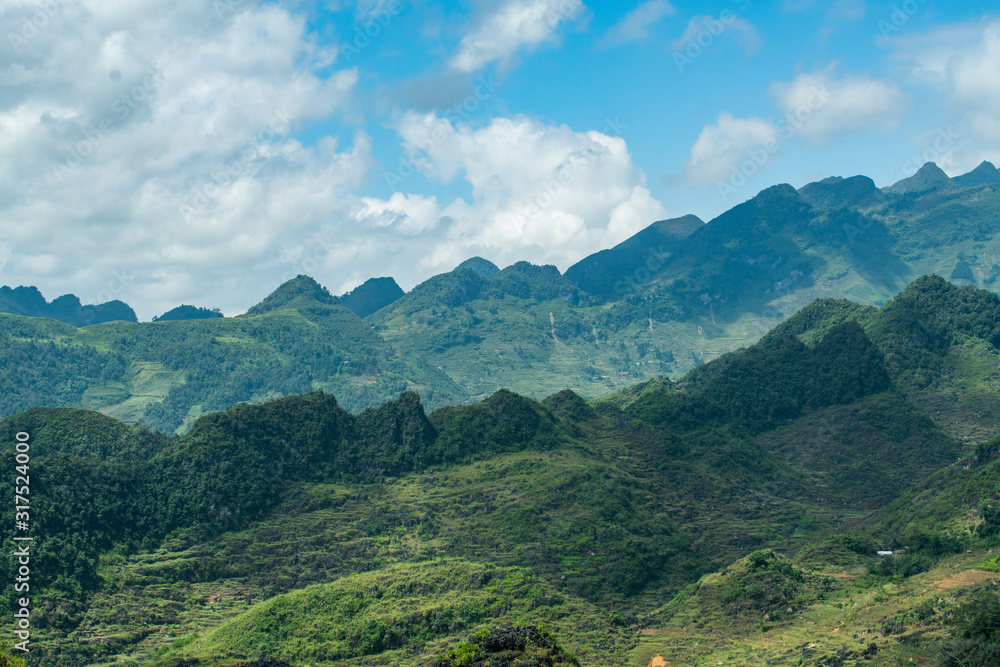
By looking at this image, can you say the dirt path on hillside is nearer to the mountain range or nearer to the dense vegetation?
the dense vegetation

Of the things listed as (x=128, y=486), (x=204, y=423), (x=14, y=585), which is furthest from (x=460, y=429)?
(x=14, y=585)

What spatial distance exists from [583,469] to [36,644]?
61.0m

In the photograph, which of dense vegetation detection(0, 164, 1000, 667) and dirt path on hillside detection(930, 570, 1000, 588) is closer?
dirt path on hillside detection(930, 570, 1000, 588)

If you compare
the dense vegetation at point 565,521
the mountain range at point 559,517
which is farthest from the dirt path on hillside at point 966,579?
the mountain range at point 559,517

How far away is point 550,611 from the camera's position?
77.5m

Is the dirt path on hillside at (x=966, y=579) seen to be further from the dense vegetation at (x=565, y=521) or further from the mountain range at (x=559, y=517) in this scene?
the mountain range at (x=559, y=517)

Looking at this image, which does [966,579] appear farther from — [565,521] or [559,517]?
[559,517]

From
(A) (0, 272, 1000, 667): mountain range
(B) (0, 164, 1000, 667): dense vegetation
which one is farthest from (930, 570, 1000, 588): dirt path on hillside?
(A) (0, 272, 1000, 667): mountain range

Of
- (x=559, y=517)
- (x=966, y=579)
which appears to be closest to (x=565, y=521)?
(x=559, y=517)

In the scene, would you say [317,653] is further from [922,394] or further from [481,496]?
[922,394]

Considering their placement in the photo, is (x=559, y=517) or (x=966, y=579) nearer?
(x=966, y=579)

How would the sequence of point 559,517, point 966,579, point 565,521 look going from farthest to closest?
point 559,517, point 565,521, point 966,579

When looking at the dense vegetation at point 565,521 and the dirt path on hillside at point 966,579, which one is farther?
the dense vegetation at point 565,521

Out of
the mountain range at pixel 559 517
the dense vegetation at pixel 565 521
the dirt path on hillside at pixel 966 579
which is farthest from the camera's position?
the mountain range at pixel 559 517
